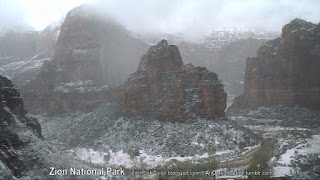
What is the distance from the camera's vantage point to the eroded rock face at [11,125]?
120ft

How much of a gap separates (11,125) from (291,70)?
274 feet

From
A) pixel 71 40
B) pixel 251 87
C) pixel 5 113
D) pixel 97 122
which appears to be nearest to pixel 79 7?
pixel 71 40

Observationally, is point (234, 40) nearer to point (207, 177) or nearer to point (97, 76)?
point (97, 76)

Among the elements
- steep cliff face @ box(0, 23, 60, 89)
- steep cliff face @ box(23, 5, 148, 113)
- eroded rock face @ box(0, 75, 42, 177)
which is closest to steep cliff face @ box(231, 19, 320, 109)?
steep cliff face @ box(23, 5, 148, 113)

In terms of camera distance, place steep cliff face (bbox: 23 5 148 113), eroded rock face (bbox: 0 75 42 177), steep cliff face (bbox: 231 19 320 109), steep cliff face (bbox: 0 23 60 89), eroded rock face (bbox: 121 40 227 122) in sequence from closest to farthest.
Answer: eroded rock face (bbox: 0 75 42 177)
eroded rock face (bbox: 121 40 227 122)
steep cliff face (bbox: 23 5 148 113)
steep cliff face (bbox: 231 19 320 109)
steep cliff face (bbox: 0 23 60 89)

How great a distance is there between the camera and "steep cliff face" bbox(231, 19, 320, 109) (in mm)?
102875

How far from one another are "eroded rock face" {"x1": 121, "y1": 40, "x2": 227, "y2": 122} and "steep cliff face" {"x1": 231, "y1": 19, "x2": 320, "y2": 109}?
38.9 m

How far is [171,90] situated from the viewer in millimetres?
73000

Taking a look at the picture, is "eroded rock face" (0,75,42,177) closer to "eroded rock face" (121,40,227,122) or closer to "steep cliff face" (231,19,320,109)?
"eroded rock face" (121,40,227,122)

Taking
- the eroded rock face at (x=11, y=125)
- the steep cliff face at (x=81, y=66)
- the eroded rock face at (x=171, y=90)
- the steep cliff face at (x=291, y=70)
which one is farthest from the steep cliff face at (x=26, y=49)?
the eroded rock face at (x=11, y=125)

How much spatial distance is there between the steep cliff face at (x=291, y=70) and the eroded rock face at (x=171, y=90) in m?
38.9

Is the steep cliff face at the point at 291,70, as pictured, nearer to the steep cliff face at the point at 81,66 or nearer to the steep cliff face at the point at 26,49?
the steep cliff face at the point at 81,66

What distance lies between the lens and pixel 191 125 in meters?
69.1

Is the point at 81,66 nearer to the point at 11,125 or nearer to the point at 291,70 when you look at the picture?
the point at 291,70
